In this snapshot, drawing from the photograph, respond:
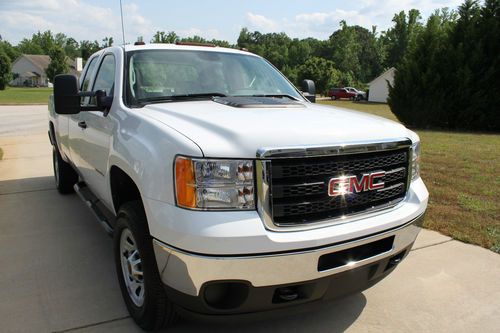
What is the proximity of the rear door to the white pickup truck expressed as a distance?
198 millimetres

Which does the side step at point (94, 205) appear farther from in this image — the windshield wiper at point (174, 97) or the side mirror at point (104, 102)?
the windshield wiper at point (174, 97)

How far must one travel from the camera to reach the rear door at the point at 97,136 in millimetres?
3600

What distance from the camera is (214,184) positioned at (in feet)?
7.70

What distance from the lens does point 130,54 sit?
3.87 meters

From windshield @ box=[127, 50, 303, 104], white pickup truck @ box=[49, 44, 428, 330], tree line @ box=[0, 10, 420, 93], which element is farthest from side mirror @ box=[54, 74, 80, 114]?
tree line @ box=[0, 10, 420, 93]

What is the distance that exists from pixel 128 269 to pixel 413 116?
17.8m

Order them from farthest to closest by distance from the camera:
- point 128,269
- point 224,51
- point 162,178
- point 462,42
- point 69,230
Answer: point 462,42
point 69,230
point 224,51
point 128,269
point 162,178

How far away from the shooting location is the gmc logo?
2549 millimetres

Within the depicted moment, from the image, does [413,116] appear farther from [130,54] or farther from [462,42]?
[130,54]

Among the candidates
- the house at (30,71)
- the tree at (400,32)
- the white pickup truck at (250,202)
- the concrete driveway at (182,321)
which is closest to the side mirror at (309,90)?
the white pickup truck at (250,202)

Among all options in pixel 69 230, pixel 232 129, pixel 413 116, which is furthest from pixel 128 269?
pixel 413 116

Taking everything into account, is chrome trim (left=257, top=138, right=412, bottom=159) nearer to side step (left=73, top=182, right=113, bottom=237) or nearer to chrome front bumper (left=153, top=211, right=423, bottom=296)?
chrome front bumper (left=153, top=211, right=423, bottom=296)

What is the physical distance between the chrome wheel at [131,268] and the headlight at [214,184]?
773mm

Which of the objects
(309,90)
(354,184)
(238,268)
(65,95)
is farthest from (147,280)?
(309,90)
